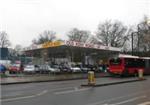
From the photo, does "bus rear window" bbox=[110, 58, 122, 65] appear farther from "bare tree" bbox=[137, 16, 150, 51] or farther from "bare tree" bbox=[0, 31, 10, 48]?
"bare tree" bbox=[0, 31, 10, 48]

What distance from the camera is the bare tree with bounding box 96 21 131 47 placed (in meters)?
104

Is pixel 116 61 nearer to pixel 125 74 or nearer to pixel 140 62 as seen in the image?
pixel 125 74

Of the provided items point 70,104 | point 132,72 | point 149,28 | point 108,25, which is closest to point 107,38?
Result: point 108,25

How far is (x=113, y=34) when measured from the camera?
10469cm

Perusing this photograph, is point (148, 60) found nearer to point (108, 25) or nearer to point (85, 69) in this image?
point (85, 69)

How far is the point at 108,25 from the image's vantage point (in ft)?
348

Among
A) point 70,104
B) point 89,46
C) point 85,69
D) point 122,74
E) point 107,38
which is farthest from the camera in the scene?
point 107,38

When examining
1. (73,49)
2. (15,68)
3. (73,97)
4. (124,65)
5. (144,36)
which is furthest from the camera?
(144,36)

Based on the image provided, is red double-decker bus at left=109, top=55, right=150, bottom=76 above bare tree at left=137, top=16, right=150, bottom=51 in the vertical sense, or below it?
below

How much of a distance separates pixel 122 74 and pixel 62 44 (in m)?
11.1

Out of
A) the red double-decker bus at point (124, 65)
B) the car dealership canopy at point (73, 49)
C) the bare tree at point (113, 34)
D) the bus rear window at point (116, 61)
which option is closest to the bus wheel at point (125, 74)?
the red double-decker bus at point (124, 65)

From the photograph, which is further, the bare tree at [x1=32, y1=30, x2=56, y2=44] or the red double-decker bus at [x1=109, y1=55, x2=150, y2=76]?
the bare tree at [x1=32, y1=30, x2=56, y2=44]

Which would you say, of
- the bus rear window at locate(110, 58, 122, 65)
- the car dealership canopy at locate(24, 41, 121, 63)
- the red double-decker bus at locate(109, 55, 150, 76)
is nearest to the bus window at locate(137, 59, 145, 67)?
the red double-decker bus at locate(109, 55, 150, 76)

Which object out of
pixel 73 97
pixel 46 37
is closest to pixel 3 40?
pixel 46 37
